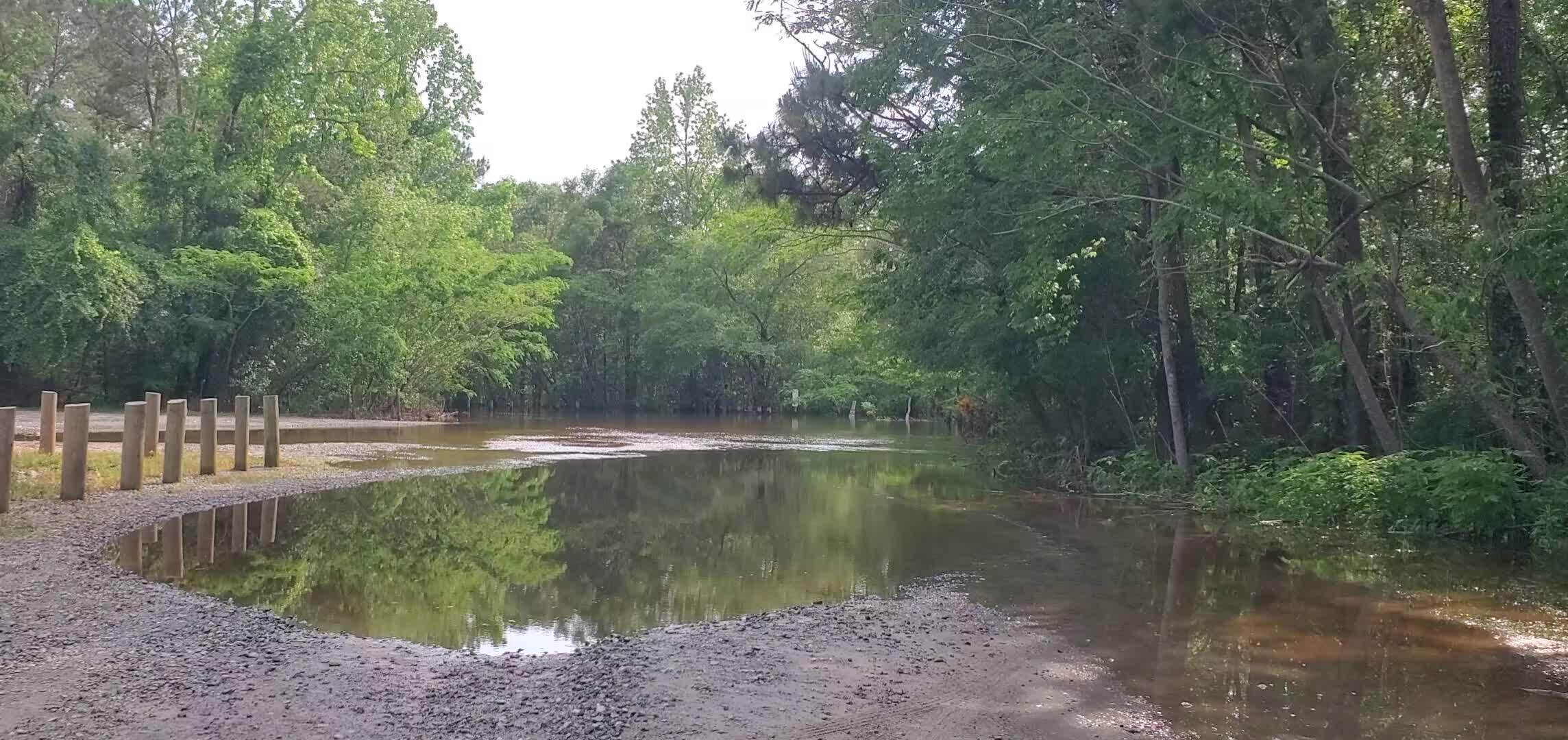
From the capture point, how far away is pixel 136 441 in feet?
36.4

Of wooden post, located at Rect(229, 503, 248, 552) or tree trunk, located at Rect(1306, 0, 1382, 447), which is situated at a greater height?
tree trunk, located at Rect(1306, 0, 1382, 447)

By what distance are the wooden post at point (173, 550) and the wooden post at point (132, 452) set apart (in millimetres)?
1684

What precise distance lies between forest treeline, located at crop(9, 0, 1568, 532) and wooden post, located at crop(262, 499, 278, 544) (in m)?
9.15

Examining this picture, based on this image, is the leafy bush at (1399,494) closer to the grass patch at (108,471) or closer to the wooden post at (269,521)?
the wooden post at (269,521)

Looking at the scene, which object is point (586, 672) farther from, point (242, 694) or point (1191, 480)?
point (1191, 480)

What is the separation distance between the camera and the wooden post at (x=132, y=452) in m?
11.0

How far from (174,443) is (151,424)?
59.2 inches

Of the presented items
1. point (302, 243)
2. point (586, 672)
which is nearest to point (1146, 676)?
point (586, 672)

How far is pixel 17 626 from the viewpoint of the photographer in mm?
5773

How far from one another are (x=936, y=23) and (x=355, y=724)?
1343cm

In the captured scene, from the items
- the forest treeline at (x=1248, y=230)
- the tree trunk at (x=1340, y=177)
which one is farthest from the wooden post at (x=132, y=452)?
the tree trunk at (x=1340, y=177)

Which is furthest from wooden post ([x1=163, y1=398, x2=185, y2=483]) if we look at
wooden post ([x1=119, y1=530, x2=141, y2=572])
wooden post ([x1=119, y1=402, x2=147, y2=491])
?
wooden post ([x1=119, y1=530, x2=141, y2=572])

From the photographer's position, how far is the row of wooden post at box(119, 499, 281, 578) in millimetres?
8086

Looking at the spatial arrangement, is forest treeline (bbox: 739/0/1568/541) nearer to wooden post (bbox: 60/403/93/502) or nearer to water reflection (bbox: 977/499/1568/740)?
water reflection (bbox: 977/499/1568/740)
